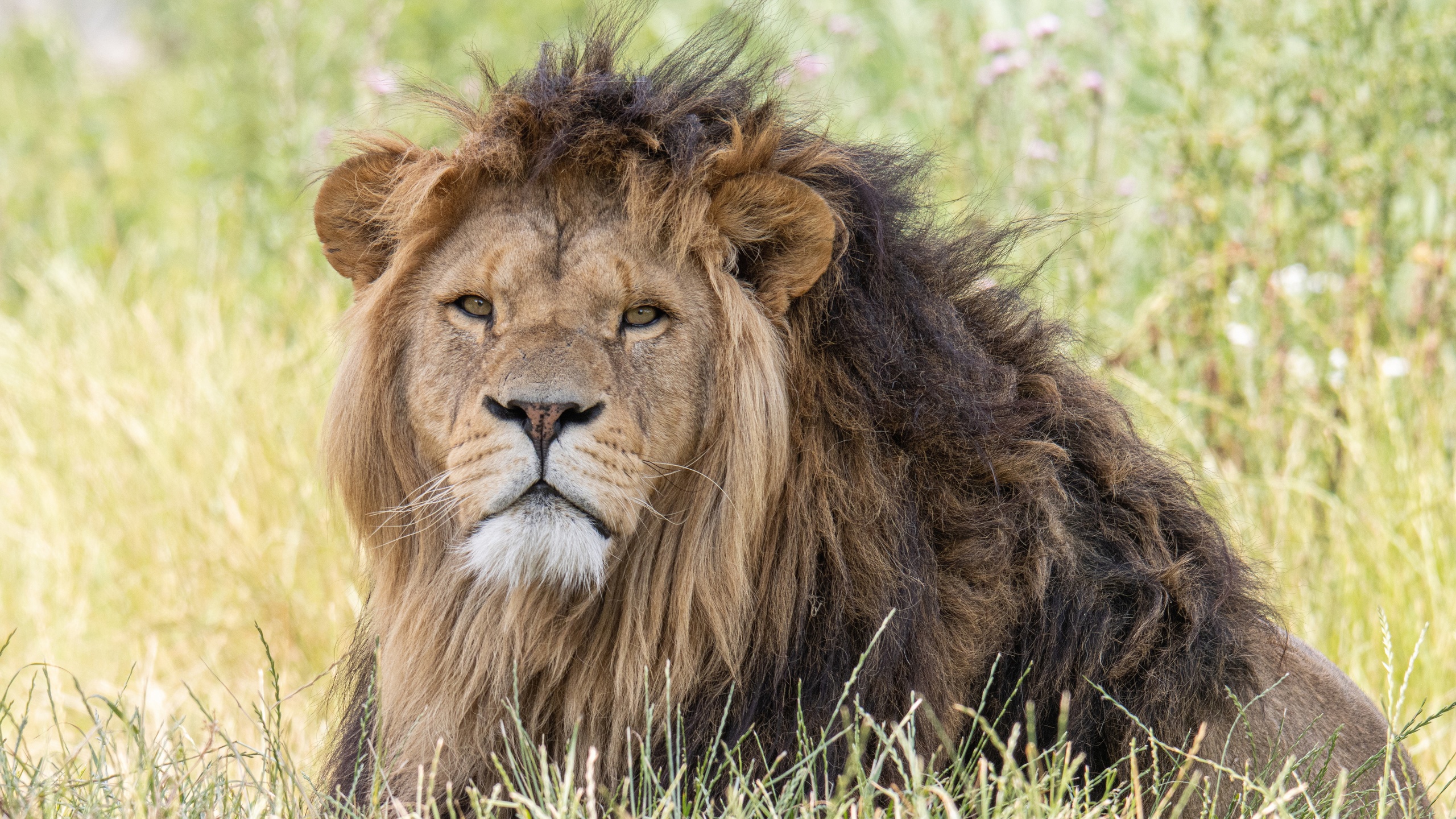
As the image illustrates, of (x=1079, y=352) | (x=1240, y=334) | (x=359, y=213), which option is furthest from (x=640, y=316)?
(x=1240, y=334)

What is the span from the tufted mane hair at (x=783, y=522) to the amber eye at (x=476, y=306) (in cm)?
15

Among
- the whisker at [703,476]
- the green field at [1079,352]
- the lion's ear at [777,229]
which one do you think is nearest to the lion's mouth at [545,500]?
the whisker at [703,476]

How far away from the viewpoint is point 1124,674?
2.46m

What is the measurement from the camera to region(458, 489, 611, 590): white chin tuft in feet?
7.08

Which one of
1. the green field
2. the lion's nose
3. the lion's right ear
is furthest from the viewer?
the green field

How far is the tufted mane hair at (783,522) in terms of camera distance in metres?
2.33

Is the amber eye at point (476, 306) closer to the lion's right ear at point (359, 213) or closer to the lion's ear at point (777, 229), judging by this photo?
the lion's right ear at point (359, 213)

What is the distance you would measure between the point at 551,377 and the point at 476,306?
0.28 meters

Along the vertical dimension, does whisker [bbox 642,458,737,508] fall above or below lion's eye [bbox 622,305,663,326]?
below

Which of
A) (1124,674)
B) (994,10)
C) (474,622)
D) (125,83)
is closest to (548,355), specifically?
(474,622)

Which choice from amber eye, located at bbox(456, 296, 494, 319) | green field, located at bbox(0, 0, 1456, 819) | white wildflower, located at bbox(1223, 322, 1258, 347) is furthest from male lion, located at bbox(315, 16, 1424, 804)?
white wildflower, located at bbox(1223, 322, 1258, 347)

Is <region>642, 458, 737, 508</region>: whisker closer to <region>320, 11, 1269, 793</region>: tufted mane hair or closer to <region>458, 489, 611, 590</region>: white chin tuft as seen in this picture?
<region>320, 11, 1269, 793</region>: tufted mane hair

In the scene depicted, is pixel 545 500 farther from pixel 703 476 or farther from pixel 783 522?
pixel 783 522

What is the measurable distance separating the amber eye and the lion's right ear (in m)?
0.23
